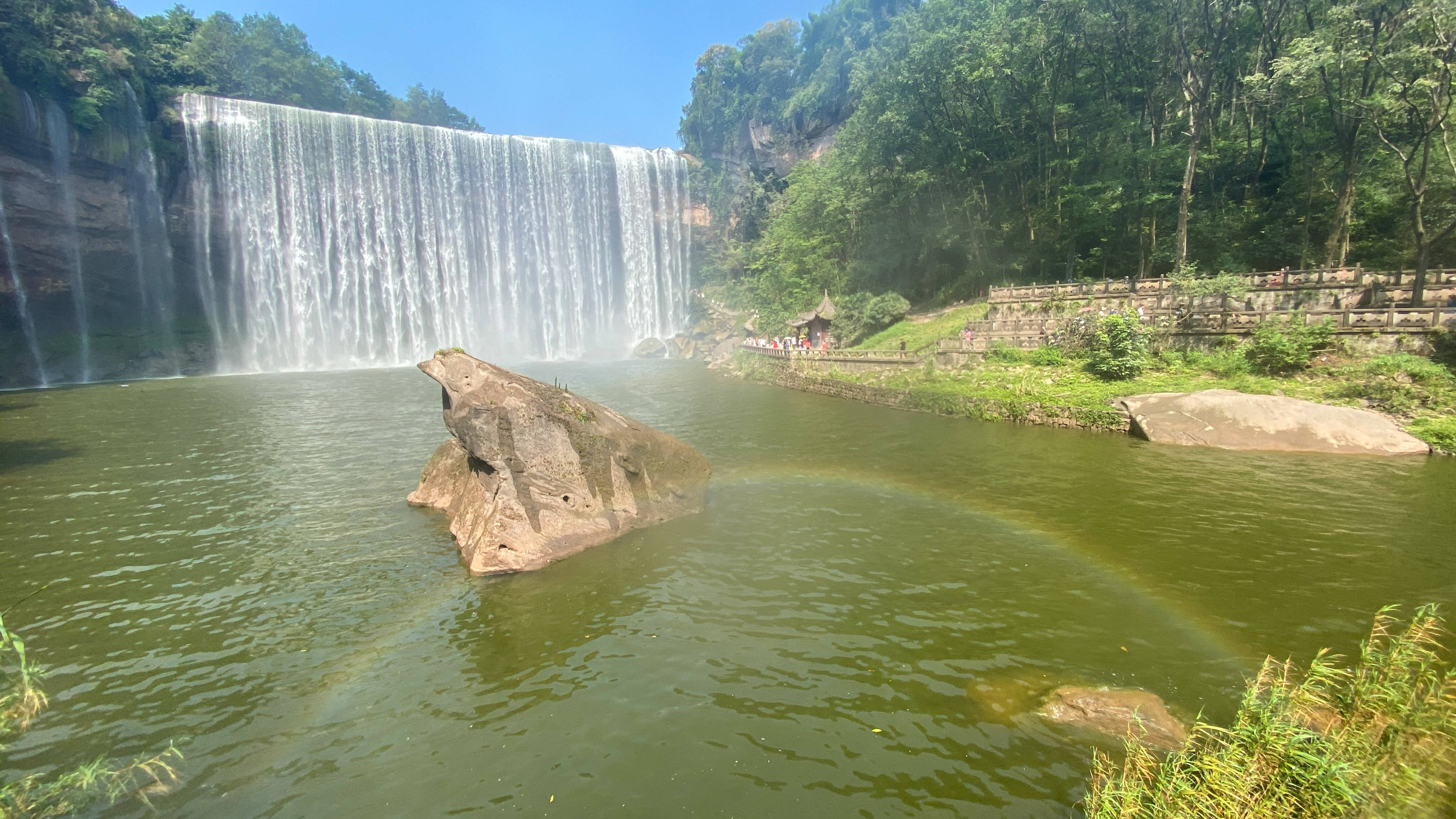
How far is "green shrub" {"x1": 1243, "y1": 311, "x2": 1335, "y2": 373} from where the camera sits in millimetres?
18812

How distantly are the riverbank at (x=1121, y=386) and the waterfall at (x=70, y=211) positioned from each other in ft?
166

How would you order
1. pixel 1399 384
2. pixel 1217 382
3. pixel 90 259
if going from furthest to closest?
pixel 90 259 < pixel 1217 382 < pixel 1399 384

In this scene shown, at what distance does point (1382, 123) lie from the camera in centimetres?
2241

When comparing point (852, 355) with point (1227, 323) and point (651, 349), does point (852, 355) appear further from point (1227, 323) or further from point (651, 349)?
point (651, 349)

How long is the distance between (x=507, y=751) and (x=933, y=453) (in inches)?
545

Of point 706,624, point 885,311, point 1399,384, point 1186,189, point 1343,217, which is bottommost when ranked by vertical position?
point 706,624

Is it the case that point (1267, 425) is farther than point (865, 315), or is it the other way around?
point (865, 315)

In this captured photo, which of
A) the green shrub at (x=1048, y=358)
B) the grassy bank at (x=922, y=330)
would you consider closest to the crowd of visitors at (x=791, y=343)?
the grassy bank at (x=922, y=330)

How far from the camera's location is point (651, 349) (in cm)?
6106

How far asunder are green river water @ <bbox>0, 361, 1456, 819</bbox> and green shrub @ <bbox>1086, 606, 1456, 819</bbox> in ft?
2.47

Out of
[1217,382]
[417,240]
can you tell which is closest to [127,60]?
[417,240]

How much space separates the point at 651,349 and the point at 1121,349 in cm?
4516

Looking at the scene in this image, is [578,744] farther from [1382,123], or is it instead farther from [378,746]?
[1382,123]

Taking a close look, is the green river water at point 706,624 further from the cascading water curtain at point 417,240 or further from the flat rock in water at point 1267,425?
the cascading water curtain at point 417,240
